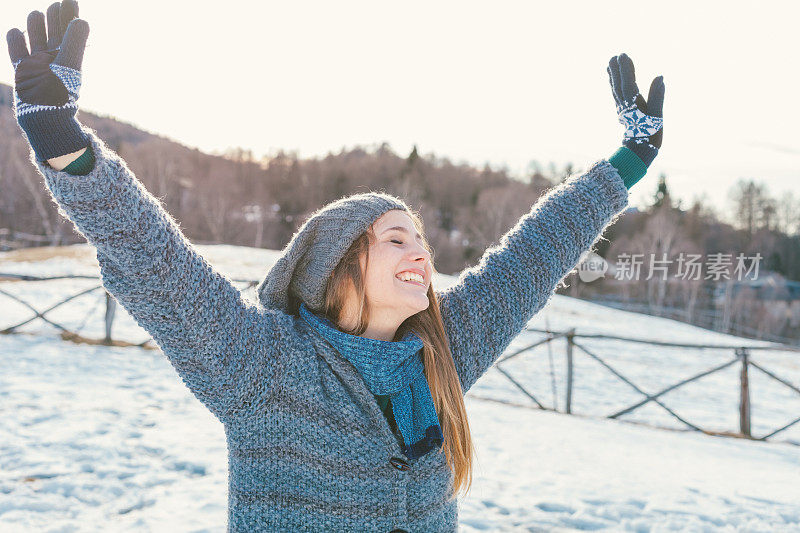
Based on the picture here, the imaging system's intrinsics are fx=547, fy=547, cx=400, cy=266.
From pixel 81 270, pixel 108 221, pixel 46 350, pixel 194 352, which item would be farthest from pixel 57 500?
pixel 81 270

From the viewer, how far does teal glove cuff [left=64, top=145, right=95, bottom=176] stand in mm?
1119

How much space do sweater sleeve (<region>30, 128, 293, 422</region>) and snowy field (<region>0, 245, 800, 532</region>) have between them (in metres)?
1.25

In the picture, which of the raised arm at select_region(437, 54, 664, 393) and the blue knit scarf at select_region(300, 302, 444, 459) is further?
the raised arm at select_region(437, 54, 664, 393)

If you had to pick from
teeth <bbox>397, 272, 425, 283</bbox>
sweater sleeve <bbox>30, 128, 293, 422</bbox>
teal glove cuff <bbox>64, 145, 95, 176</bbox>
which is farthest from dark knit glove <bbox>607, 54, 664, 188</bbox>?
teal glove cuff <bbox>64, 145, 95, 176</bbox>

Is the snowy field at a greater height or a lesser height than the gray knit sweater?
lesser

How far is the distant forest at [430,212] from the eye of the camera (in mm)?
31109

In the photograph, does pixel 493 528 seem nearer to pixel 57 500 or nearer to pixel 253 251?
pixel 57 500

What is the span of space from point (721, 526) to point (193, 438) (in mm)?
3704

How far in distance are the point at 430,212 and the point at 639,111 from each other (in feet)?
106

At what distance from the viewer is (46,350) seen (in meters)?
6.78

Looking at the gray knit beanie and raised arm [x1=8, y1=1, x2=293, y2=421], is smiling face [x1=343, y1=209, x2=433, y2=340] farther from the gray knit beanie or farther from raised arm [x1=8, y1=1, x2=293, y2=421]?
raised arm [x1=8, y1=1, x2=293, y2=421]

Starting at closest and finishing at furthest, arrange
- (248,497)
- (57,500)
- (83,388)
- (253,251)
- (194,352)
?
(194,352) → (248,497) → (57,500) → (83,388) → (253,251)

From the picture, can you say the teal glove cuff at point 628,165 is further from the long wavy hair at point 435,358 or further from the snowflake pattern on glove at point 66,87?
the snowflake pattern on glove at point 66,87

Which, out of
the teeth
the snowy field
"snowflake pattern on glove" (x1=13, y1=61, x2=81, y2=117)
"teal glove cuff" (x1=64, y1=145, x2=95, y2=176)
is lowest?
the snowy field
